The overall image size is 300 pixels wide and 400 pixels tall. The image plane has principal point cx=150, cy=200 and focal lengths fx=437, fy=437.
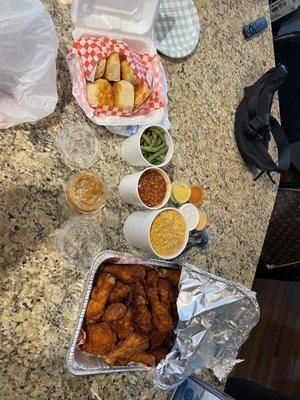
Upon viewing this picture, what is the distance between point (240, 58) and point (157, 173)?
2.59ft

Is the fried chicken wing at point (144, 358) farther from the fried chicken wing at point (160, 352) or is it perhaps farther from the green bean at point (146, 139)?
the green bean at point (146, 139)

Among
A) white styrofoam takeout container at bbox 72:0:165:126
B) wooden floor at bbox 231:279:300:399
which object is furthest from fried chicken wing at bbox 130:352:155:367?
wooden floor at bbox 231:279:300:399

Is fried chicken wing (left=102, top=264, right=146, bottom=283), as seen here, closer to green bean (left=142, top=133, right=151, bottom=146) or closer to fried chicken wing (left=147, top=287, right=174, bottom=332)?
fried chicken wing (left=147, top=287, right=174, bottom=332)

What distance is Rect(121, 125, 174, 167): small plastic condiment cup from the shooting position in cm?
125

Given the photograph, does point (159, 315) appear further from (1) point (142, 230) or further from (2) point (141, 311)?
(1) point (142, 230)

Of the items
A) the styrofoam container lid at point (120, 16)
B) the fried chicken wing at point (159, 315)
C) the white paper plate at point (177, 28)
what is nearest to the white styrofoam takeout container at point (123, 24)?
the styrofoam container lid at point (120, 16)

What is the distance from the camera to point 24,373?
43.4 inches

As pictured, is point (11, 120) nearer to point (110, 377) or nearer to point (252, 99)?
point (110, 377)

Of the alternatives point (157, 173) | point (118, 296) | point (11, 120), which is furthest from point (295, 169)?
point (11, 120)

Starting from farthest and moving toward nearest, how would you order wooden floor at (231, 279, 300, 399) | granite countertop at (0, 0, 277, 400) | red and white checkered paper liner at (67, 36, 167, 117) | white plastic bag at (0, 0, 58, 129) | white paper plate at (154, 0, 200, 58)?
wooden floor at (231, 279, 300, 399) → white paper plate at (154, 0, 200, 58) → red and white checkered paper liner at (67, 36, 167, 117) → granite countertop at (0, 0, 277, 400) → white plastic bag at (0, 0, 58, 129)

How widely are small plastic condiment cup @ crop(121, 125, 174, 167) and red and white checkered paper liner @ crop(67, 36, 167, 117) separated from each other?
83 millimetres

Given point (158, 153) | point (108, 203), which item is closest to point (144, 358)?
point (108, 203)

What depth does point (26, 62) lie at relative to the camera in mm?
1087

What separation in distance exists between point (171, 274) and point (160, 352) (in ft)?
0.72
